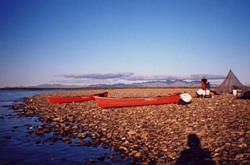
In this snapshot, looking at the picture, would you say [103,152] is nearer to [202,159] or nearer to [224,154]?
[202,159]

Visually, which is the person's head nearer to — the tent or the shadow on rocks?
the shadow on rocks

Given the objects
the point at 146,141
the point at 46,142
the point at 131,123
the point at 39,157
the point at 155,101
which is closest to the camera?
the point at 39,157

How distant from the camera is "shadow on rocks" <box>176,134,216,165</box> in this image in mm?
6879

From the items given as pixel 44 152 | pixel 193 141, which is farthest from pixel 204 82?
pixel 44 152

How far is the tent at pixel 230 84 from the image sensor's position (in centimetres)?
3083

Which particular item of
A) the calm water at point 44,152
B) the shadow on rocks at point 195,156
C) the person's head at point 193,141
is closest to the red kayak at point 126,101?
the calm water at point 44,152

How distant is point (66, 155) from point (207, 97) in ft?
73.4

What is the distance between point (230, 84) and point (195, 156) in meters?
28.9

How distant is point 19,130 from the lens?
46.9 ft

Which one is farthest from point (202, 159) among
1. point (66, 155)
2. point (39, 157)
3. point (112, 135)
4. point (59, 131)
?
point (59, 131)

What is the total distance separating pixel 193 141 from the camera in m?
9.05

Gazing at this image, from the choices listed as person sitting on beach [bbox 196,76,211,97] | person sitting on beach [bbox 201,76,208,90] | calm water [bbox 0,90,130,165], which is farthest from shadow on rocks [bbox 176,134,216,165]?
person sitting on beach [bbox 201,76,208,90]

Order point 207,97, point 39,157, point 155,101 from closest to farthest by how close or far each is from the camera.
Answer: point 39,157 < point 155,101 < point 207,97

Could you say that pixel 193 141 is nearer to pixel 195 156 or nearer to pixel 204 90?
pixel 195 156
